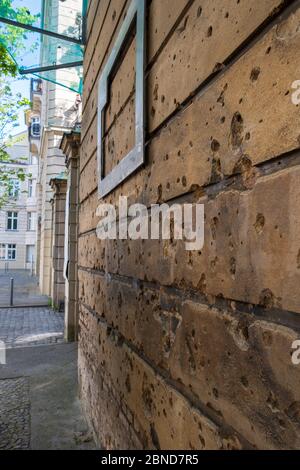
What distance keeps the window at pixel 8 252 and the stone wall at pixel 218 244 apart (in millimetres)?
36526

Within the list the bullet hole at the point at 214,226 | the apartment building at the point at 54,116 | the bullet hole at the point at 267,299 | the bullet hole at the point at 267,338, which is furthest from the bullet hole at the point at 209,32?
the apartment building at the point at 54,116

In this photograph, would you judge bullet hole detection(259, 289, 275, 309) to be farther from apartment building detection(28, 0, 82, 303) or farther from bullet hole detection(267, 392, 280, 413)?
apartment building detection(28, 0, 82, 303)

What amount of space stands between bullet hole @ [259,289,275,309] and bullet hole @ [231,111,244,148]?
45 centimetres

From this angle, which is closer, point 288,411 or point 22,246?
point 288,411

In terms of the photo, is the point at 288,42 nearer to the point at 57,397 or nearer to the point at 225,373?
the point at 225,373

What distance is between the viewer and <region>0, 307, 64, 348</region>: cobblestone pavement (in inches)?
282

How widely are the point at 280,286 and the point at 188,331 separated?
1.90 feet

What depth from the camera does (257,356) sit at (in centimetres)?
97

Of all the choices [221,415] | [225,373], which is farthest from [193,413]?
[225,373]

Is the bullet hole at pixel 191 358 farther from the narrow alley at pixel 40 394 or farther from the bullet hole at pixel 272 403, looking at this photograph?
the narrow alley at pixel 40 394

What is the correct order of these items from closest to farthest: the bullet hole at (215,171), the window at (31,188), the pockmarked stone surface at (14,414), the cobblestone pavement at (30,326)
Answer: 1. the bullet hole at (215,171)
2. the pockmarked stone surface at (14,414)
3. the cobblestone pavement at (30,326)
4. the window at (31,188)

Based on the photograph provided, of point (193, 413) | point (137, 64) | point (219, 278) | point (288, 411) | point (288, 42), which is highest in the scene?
point (137, 64)

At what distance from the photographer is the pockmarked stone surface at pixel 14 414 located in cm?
319
